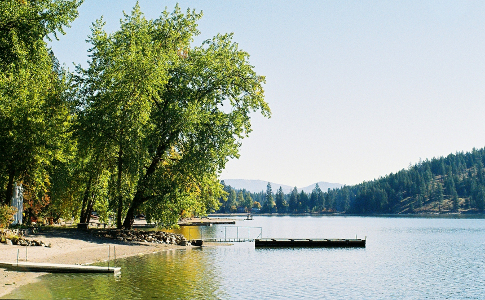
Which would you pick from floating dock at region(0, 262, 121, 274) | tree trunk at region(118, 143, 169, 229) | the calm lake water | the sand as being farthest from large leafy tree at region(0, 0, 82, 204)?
the calm lake water

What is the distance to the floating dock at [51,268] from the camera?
26.3 metres

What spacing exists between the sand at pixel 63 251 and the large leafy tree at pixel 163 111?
12.4ft

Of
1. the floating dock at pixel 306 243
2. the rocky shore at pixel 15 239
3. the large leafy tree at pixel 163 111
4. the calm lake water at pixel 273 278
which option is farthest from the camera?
the floating dock at pixel 306 243

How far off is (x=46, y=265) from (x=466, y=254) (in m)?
43.6

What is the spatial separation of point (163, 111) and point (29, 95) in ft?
37.6

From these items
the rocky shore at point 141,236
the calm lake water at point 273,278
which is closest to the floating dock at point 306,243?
the calm lake water at point 273,278

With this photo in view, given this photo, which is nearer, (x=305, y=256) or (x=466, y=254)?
(x=305, y=256)

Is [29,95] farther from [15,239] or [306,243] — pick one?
[306,243]

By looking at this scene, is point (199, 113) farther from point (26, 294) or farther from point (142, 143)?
point (26, 294)

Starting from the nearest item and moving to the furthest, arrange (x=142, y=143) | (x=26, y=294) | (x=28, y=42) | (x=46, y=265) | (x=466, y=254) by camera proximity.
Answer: (x=26, y=294) → (x=46, y=265) → (x=28, y=42) → (x=142, y=143) → (x=466, y=254)

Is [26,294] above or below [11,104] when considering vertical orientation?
below

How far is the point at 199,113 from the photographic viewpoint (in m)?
43.3

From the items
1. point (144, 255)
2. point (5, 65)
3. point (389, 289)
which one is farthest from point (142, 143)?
point (389, 289)

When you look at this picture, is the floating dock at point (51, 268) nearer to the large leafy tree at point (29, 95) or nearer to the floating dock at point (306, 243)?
the large leafy tree at point (29, 95)
